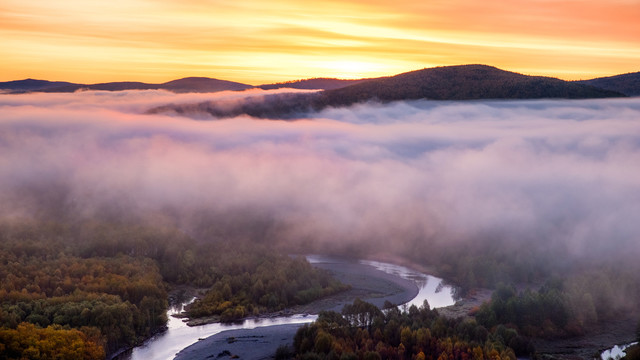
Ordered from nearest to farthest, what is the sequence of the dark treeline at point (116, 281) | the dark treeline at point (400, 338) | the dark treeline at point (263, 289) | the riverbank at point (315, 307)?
1. the dark treeline at point (400, 338)
2. the dark treeline at point (116, 281)
3. the riverbank at point (315, 307)
4. the dark treeline at point (263, 289)

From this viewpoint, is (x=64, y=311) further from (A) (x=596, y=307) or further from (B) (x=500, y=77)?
(B) (x=500, y=77)

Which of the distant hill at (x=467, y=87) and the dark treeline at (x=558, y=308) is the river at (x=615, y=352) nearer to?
the dark treeline at (x=558, y=308)

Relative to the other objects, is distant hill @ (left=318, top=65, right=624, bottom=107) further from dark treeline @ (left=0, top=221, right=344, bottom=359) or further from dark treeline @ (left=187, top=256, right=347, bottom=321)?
dark treeline @ (left=187, top=256, right=347, bottom=321)

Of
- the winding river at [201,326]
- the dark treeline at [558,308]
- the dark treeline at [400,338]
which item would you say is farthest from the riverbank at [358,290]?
the dark treeline at [558,308]

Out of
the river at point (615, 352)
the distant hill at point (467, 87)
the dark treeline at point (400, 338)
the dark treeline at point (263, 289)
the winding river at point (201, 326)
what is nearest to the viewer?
the dark treeline at point (400, 338)

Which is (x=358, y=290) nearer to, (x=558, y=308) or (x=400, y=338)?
(x=558, y=308)

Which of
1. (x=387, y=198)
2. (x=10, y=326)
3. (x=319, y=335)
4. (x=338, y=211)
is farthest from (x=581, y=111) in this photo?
(x=10, y=326)
